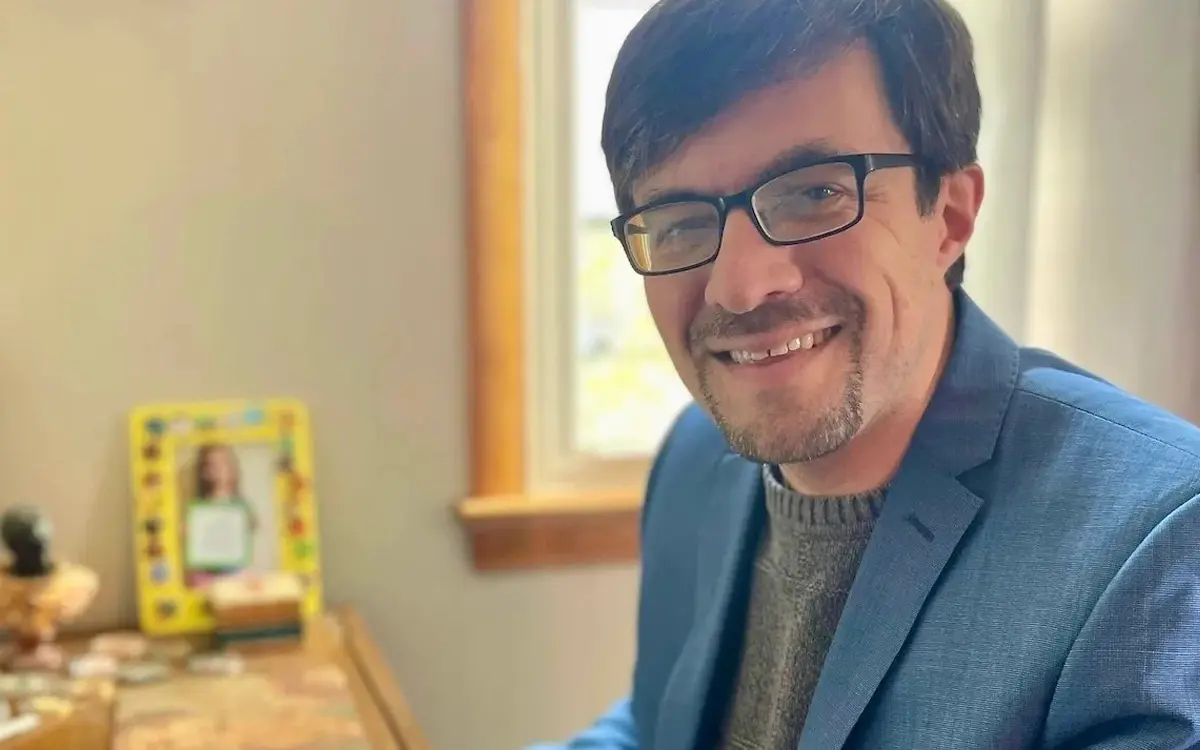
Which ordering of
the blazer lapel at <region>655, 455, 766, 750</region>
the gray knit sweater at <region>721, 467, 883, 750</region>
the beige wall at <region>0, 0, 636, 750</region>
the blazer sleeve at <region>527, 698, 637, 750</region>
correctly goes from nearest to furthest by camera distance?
1. the gray knit sweater at <region>721, 467, 883, 750</region>
2. the blazer lapel at <region>655, 455, 766, 750</region>
3. the blazer sleeve at <region>527, 698, 637, 750</region>
4. the beige wall at <region>0, 0, 636, 750</region>

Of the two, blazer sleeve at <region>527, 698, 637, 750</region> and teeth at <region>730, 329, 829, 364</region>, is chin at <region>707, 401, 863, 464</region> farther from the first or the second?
blazer sleeve at <region>527, 698, 637, 750</region>

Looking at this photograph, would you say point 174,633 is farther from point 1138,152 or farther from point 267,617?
point 1138,152

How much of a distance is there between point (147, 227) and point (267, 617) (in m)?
0.55

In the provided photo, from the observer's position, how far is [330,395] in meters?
1.57

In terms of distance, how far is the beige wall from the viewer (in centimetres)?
143

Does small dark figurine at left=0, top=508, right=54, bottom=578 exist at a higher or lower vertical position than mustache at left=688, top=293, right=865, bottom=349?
lower

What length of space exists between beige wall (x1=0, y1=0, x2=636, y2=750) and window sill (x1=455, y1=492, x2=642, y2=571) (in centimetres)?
4

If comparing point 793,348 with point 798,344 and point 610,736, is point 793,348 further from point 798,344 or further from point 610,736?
point 610,736

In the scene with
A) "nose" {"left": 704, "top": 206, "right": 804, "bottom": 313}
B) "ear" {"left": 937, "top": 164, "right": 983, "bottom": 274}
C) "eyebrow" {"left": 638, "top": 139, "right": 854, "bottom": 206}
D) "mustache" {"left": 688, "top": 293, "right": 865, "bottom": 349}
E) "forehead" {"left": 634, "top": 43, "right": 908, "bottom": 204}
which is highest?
"forehead" {"left": 634, "top": 43, "right": 908, "bottom": 204}

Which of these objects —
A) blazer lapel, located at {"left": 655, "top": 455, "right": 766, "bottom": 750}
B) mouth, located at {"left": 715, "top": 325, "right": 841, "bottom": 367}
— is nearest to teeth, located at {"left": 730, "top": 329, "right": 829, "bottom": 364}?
mouth, located at {"left": 715, "top": 325, "right": 841, "bottom": 367}

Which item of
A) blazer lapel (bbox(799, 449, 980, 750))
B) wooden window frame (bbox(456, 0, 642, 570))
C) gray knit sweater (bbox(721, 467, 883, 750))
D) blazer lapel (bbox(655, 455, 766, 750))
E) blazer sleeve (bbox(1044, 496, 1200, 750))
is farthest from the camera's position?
wooden window frame (bbox(456, 0, 642, 570))

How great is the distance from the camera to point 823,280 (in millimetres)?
940

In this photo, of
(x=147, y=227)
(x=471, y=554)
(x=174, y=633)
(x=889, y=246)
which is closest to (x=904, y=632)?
(x=889, y=246)

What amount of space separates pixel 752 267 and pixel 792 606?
36 cm
